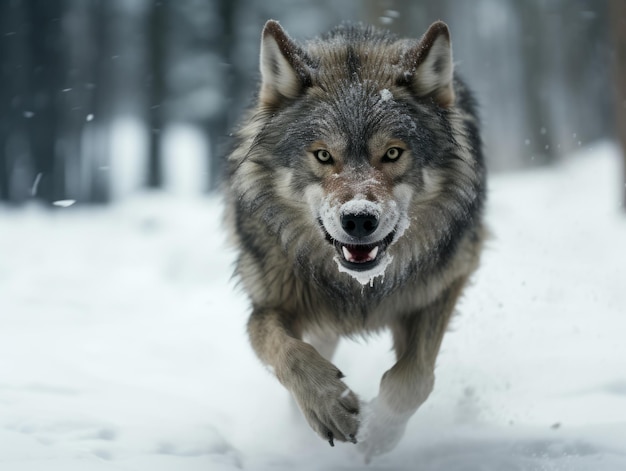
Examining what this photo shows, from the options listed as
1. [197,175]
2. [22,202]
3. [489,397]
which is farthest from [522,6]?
[489,397]

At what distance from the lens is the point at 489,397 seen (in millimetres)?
3936

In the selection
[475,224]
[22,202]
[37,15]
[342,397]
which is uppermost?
[37,15]

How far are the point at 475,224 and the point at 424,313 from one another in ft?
1.73

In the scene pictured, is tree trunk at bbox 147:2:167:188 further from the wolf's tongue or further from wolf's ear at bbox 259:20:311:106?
the wolf's tongue

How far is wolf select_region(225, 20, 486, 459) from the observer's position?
2832 millimetres

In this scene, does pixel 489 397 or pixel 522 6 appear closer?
pixel 489 397

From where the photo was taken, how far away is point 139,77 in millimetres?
14570

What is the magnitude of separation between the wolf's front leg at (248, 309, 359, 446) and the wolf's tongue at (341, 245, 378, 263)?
16.9 inches

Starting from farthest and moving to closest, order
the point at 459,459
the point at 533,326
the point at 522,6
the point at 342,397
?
the point at 522,6 → the point at 533,326 → the point at 459,459 → the point at 342,397

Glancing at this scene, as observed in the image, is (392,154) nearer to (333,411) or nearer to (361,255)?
(361,255)

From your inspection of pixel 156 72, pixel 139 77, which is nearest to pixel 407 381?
pixel 156 72

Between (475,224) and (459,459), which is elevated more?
(475,224)

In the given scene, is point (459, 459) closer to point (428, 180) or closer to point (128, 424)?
point (428, 180)

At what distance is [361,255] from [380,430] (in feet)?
3.30
